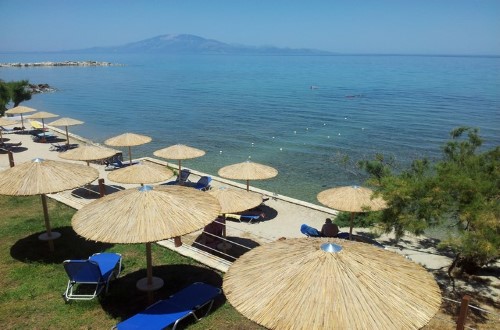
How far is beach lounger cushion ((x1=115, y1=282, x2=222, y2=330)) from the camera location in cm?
603

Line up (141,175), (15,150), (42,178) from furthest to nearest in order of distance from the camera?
(15,150)
(141,175)
(42,178)

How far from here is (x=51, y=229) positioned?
10.1 metres

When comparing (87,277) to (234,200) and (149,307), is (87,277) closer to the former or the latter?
(149,307)

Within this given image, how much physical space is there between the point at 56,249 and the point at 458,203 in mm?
8897

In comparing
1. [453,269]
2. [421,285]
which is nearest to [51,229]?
[421,285]

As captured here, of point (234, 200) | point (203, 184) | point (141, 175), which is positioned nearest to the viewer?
point (234, 200)

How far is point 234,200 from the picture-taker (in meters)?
10.3

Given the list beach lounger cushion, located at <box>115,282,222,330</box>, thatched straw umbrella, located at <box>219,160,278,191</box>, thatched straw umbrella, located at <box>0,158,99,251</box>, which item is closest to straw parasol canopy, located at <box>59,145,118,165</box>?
thatched straw umbrella, located at <box>219,160,278,191</box>

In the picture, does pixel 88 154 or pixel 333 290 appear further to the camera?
pixel 88 154

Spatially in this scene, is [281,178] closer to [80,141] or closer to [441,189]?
[441,189]

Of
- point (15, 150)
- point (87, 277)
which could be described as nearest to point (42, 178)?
point (87, 277)

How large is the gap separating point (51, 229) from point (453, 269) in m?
10.5

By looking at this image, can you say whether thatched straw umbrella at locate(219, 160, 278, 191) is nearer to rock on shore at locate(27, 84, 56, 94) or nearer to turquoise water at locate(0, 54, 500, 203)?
turquoise water at locate(0, 54, 500, 203)

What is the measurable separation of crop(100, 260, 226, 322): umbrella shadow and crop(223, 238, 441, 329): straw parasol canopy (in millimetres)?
2766
